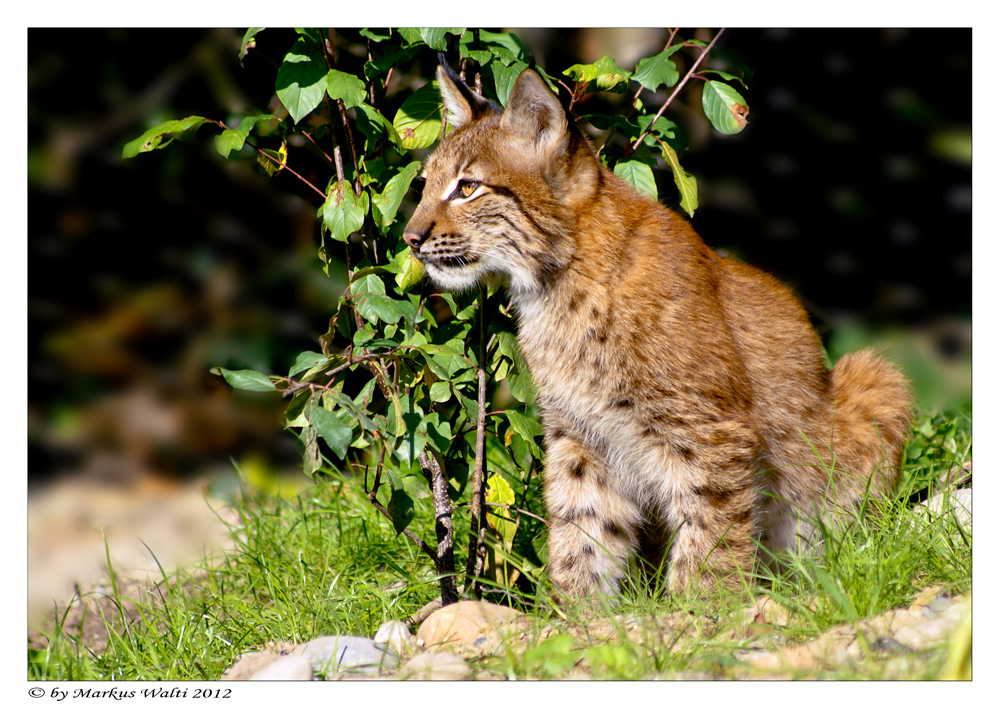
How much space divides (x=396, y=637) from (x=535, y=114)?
1.86 m

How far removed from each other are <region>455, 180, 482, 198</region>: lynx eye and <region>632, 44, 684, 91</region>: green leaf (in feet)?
2.22

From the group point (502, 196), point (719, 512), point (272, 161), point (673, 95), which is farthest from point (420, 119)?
point (719, 512)

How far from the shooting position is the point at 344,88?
2.93 meters

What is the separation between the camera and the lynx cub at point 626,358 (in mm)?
3152

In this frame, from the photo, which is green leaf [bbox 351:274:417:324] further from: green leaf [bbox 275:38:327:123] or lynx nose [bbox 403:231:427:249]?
green leaf [bbox 275:38:327:123]

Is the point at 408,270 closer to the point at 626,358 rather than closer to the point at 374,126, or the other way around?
the point at 374,126

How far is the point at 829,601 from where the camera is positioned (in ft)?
9.12

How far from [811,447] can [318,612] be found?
1953 millimetres

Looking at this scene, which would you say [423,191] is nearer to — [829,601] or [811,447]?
[811,447]

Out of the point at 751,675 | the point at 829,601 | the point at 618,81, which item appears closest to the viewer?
the point at 751,675

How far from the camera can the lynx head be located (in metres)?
3.15

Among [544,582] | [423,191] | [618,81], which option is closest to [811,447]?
[544,582]

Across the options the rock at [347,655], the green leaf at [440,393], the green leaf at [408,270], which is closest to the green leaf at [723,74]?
the green leaf at [408,270]

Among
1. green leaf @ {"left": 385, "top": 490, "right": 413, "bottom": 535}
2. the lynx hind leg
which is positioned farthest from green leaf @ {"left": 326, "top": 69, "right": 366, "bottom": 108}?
the lynx hind leg
